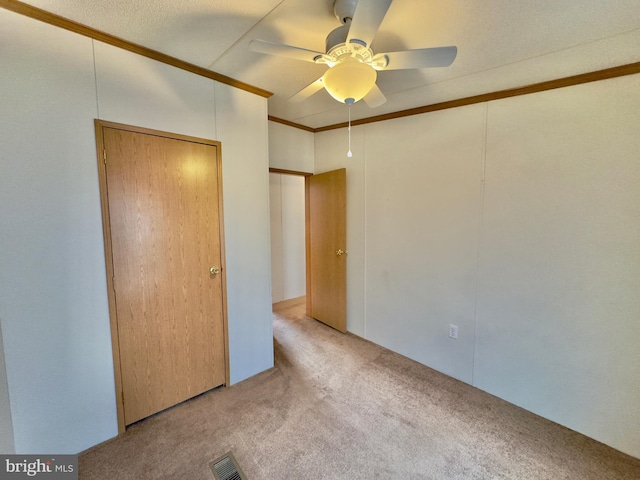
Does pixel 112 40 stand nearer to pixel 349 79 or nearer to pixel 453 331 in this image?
pixel 349 79

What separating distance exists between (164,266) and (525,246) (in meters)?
2.66

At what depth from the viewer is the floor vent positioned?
1516 millimetres

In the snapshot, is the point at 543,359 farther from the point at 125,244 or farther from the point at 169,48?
the point at 169,48

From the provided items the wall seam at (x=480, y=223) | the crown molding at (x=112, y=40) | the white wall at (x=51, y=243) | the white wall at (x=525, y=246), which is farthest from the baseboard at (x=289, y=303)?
the crown molding at (x=112, y=40)

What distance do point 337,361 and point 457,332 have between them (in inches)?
45.7

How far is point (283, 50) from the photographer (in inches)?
49.7

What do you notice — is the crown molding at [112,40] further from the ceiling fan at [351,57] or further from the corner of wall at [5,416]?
the corner of wall at [5,416]

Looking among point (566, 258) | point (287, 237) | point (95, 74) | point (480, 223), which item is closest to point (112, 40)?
point (95, 74)

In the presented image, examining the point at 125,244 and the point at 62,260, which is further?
the point at 125,244

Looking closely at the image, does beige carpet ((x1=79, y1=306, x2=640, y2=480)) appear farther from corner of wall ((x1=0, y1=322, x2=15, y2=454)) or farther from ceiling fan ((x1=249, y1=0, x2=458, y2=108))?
ceiling fan ((x1=249, y1=0, x2=458, y2=108))

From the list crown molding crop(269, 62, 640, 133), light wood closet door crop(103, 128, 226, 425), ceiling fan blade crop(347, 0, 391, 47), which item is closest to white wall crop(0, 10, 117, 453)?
light wood closet door crop(103, 128, 226, 425)

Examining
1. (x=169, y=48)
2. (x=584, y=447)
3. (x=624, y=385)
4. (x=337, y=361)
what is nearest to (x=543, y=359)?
(x=624, y=385)

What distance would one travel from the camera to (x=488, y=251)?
2.21 m

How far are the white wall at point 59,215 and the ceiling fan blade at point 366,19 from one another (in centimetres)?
142
